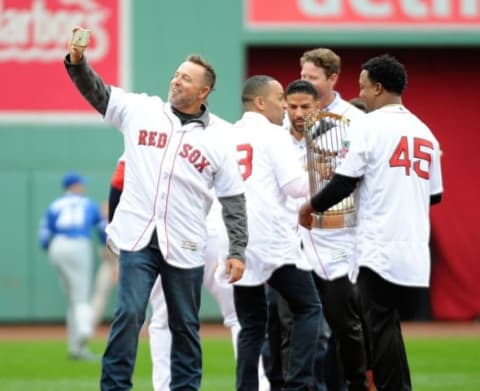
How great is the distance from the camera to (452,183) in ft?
76.2

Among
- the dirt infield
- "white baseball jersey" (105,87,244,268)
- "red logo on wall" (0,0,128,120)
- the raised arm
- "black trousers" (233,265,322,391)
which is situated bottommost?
the dirt infield

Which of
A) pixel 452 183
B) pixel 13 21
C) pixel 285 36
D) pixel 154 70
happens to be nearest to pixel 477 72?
pixel 452 183

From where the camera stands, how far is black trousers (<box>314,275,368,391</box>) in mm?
10305

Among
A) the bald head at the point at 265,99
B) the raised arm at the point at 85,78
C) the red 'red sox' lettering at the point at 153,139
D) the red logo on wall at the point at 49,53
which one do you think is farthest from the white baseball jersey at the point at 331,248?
the red logo on wall at the point at 49,53

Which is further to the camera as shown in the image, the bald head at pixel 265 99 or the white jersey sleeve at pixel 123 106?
the bald head at pixel 265 99

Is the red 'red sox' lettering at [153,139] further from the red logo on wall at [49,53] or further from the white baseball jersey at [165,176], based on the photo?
the red logo on wall at [49,53]

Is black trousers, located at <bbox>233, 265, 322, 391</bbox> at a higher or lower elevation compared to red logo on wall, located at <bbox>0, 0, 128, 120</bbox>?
lower

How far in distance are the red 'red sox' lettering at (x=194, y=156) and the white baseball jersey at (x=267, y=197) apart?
1160 millimetres

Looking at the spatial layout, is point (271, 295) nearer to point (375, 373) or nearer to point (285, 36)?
point (375, 373)

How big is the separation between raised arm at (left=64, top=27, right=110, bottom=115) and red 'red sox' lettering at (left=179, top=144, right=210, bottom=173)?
60 centimetres

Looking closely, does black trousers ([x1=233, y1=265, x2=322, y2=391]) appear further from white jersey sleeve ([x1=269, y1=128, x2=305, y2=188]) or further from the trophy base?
white jersey sleeve ([x1=269, y1=128, x2=305, y2=188])

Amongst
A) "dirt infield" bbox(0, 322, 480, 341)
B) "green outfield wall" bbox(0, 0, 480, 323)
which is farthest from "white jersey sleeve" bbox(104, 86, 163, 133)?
"green outfield wall" bbox(0, 0, 480, 323)

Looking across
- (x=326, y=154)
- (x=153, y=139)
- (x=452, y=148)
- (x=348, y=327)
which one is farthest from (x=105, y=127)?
(x=153, y=139)

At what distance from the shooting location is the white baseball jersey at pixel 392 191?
30.6 feet
